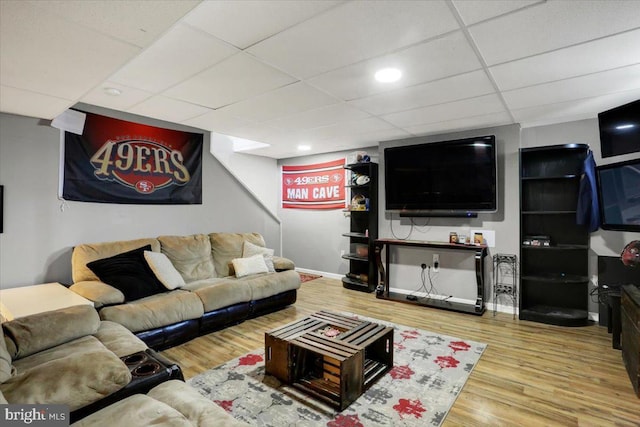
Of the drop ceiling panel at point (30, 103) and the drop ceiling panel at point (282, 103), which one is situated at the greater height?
the drop ceiling panel at point (282, 103)

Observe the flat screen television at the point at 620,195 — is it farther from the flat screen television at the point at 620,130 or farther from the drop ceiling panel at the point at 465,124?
the drop ceiling panel at the point at 465,124

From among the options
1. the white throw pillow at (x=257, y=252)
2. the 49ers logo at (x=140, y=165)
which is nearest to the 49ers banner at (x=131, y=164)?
the 49ers logo at (x=140, y=165)

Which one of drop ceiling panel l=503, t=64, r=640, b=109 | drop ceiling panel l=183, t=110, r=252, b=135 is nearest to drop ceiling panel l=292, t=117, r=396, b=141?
drop ceiling panel l=183, t=110, r=252, b=135

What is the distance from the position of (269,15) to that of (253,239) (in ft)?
11.2

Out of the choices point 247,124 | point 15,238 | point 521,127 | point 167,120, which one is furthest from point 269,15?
point 521,127

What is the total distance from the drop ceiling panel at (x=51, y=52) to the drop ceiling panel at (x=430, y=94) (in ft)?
6.74

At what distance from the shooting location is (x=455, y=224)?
440 centimetres

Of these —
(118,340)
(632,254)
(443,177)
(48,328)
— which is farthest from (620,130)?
(48,328)

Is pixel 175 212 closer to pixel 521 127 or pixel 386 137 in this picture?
pixel 386 137

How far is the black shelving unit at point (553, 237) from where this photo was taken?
142 inches

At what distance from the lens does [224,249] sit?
14.2ft

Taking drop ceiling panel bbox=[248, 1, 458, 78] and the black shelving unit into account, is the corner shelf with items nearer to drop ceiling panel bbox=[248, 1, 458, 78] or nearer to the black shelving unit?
the black shelving unit

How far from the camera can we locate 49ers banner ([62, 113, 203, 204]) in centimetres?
343

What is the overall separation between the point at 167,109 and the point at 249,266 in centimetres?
208
